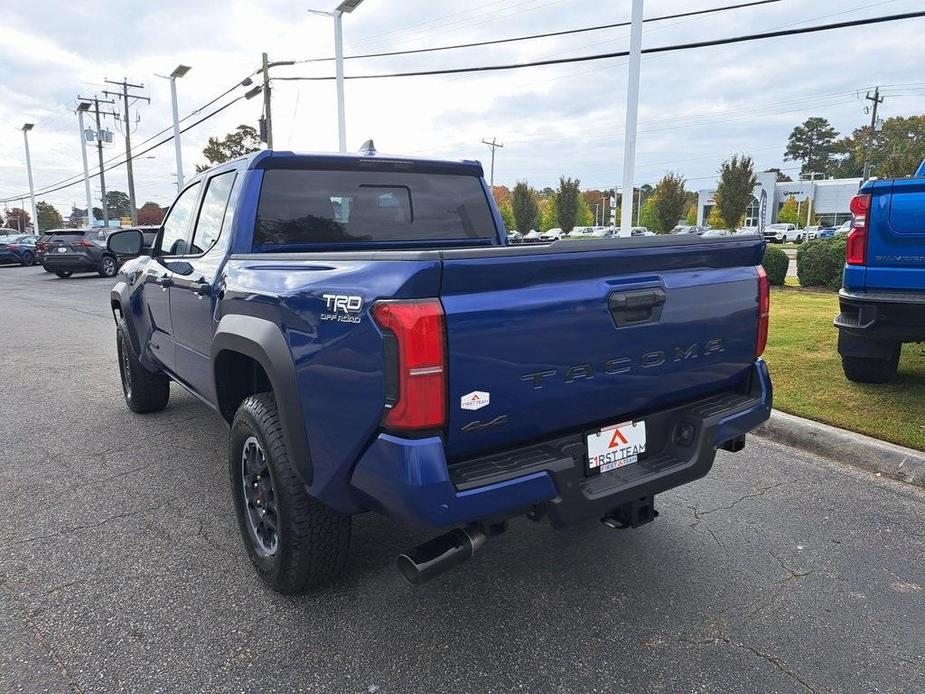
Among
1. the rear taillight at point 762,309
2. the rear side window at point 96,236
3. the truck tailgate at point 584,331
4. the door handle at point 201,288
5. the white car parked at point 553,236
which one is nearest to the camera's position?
the truck tailgate at point 584,331

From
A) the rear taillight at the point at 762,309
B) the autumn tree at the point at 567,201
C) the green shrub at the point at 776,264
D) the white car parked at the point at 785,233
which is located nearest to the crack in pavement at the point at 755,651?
the rear taillight at the point at 762,309

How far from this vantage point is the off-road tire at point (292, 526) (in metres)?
2.56

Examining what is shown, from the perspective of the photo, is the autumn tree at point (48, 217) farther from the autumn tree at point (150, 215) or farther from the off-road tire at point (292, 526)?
the off-road tire at point (292, 526)

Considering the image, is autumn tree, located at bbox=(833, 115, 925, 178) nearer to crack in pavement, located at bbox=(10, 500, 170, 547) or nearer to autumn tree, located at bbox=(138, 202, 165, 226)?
crack in pavement, located at bbox=(10, 500, 170, 547)

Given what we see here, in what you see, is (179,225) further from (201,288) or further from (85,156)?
(85,156)

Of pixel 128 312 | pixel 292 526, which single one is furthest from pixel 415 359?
pixel 128 312

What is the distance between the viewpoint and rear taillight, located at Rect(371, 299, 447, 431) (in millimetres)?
1957

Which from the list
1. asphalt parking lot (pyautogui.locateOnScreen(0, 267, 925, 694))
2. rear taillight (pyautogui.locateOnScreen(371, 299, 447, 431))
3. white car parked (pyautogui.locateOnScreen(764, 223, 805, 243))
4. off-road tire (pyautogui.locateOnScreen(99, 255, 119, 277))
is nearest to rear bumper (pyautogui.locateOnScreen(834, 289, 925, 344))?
asphalt parking lot (pyautogui.locateOnScreen(0, 267, 925, 694))

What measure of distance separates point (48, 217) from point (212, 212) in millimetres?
119167

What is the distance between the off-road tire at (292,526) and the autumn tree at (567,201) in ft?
158

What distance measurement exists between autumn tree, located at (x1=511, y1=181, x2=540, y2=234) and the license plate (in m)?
51.3

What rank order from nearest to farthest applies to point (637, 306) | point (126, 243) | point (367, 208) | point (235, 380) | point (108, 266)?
1. point (637, 306)
2. point (235, 380)
3. point (367, 208)
4. point (126, 243)
5. point (108, 266)

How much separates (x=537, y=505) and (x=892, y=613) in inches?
65.2

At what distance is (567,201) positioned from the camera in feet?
160
